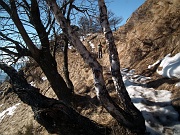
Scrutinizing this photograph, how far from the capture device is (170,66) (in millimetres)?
6496

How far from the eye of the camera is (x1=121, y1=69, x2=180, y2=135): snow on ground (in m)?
4.18

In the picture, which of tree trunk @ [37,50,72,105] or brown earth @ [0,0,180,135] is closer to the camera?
tree trunk @ [37,50,72,105]

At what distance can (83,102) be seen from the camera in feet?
22.9

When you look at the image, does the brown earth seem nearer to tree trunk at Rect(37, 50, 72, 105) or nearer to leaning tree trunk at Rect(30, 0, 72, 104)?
tree trunk at Rect(37, 50, 72, 105)

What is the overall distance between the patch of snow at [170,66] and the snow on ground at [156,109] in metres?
0.84

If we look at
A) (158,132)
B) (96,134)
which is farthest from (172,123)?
(96,134)

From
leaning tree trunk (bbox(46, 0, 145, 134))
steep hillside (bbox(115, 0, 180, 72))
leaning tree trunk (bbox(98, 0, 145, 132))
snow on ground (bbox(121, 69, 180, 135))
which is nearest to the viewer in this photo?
leaning tree trunk (bbox(46, 0, 145, 134))

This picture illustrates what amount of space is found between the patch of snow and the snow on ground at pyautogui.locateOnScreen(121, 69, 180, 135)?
842 mm

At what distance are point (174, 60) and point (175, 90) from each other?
171cm

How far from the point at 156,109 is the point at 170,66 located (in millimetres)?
2292

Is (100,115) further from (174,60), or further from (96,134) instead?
(174,60)

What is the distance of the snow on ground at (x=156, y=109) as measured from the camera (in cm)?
418

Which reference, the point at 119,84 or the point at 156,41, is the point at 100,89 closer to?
the point at 119,84

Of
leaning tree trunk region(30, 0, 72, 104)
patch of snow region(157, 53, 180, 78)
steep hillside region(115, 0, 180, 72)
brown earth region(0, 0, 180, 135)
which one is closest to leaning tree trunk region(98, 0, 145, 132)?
brown earth region(0, 0, 180, 135)
